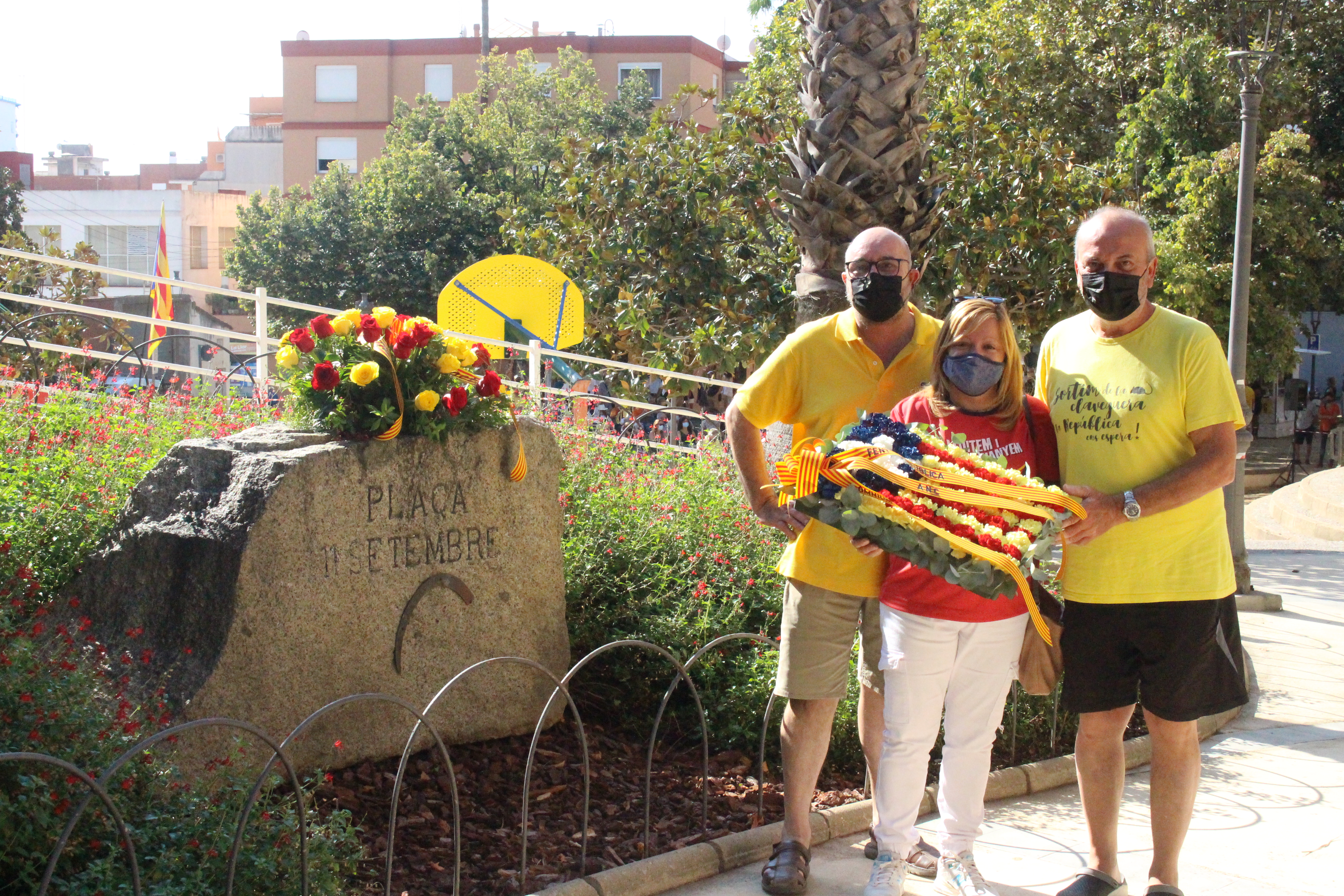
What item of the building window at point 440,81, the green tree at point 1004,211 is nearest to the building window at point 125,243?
the building window at point 440,81

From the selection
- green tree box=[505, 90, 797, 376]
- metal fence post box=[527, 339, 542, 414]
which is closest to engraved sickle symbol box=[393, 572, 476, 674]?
metal fence post box=[527, 339, 542, 414]

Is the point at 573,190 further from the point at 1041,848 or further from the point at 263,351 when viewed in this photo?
the point at 1041,848

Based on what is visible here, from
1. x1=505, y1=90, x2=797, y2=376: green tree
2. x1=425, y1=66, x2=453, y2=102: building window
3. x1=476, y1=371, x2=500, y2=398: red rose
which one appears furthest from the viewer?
x1=425, y1=66, x2=453, y2=102: building window

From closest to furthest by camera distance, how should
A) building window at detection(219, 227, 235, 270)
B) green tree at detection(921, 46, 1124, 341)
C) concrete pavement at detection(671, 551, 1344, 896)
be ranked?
1. concrete pavement at detection(671, 551, 1344, 896)
2. green tree at detection(921, 46, 1124, 341)
3. building window at detection(219, 227, 235, 270)

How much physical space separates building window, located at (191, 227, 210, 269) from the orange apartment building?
4467 millimetres

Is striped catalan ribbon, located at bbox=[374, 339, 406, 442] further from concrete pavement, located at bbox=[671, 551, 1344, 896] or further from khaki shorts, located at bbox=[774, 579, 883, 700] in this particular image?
concrete pavement, located at bbox=[671, 551, 1344, 896]

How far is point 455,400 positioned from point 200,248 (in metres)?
52.6

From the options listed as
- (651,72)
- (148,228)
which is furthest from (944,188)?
(148,228)

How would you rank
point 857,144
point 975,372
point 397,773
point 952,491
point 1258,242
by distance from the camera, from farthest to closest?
point 1258,242 → point 857,144 → point 397,773 → point 975,372 → point 952,491

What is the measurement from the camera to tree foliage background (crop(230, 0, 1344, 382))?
10.2 meters

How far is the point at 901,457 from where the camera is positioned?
10.6ft

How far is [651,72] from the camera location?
168 feet

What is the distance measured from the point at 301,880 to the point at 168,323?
5909mm

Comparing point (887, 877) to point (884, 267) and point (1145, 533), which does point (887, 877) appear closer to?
point (1145, 533)
